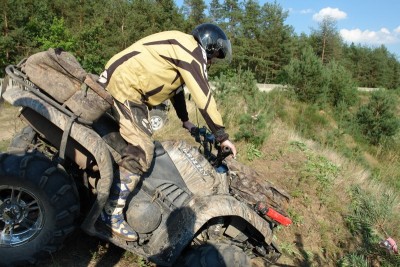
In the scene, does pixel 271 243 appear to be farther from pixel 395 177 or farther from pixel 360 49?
pixel 360 49

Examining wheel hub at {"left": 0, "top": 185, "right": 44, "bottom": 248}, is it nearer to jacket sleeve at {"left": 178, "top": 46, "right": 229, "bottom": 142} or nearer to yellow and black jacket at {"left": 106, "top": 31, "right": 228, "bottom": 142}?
yellow and black jacket at {"left": 106, "top": 31, "right": 228, "bottom": 142}

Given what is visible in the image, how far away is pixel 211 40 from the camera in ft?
11.6

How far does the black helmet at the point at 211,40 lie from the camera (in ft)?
11.6

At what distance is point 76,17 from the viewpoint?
117ft

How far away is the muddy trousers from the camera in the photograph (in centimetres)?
336

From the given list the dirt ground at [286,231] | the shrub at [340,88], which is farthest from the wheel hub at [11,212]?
the shrub at [340,88]

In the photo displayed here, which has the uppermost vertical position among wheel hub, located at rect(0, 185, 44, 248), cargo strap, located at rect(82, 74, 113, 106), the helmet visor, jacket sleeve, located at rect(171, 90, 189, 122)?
the helmet visor

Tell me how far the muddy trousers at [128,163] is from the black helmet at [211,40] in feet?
2.84

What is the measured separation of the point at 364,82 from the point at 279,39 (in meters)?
23.1

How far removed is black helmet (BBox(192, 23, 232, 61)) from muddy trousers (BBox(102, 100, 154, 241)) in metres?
0.87

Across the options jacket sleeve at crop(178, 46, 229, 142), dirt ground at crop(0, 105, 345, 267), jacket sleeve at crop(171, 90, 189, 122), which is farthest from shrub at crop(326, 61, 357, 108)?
jacket sleeve at crop(178, 46, 229, 142)

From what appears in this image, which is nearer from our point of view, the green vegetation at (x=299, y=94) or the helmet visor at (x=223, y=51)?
the helmet visor at (x=223, y=51)

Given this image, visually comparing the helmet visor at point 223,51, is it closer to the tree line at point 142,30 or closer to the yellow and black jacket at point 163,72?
the yellow and black jacket at point 163,72

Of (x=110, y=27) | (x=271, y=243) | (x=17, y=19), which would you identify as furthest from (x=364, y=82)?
(x=271, y=243)
